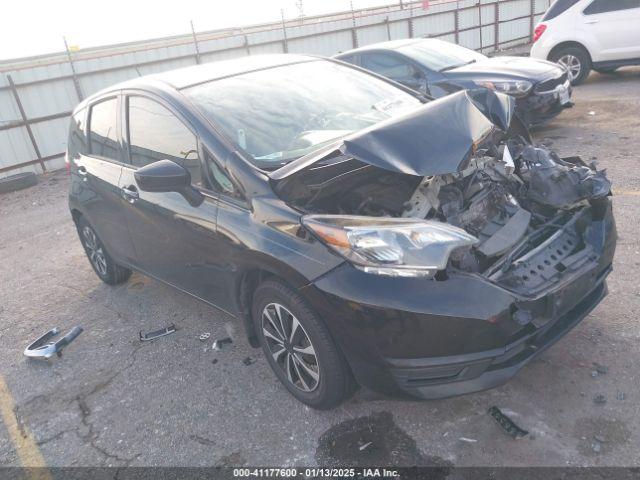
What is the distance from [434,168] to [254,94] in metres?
1.44

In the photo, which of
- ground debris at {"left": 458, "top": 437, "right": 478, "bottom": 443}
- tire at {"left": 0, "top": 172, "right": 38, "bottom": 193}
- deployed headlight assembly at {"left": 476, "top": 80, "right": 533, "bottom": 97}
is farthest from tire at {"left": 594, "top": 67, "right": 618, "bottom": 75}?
tire at {"left": 0, "top": 172, "right": 38, "bottom": 193}

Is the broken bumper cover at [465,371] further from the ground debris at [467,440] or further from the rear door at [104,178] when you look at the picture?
the rear door at [104,178]

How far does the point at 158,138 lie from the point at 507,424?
2640mm

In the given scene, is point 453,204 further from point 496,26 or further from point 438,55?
point 496,26

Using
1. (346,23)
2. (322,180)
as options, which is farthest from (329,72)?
(346,23)

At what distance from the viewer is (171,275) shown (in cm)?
371

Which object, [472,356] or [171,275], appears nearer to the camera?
[472,356]

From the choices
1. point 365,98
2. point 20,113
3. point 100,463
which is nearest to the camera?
point 100,463

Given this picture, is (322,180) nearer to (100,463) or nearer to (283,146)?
(283,146)

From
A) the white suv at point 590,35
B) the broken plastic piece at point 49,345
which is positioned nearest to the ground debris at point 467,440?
the broken plastic piece at point 49,345

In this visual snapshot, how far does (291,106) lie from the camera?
3369mm

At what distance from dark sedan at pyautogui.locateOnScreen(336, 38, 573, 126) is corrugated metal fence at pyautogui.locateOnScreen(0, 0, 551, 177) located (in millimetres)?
5597

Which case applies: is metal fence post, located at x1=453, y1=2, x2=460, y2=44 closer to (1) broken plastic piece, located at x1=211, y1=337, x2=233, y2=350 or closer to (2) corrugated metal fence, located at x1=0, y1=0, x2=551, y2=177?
(2) corrugated metal fence, located at x1=0, y1=0, x2=551, y2=177

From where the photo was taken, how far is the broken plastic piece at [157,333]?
3951mm
